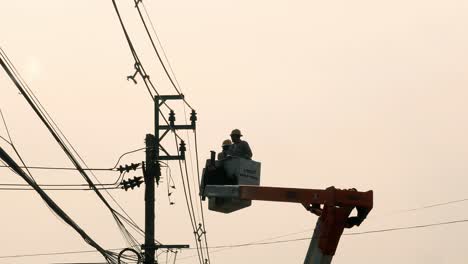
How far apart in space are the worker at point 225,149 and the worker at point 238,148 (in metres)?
0.09

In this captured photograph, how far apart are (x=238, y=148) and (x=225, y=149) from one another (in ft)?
1.27

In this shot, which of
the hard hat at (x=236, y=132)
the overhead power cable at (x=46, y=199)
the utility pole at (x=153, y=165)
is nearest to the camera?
the overhead power cable at (x=46, y=199)

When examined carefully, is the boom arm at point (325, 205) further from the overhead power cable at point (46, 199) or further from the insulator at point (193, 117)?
the insulator at point (193, 117)

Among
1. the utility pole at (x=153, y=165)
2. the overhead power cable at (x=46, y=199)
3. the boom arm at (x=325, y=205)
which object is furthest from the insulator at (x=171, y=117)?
the boom arm at (x=325, y=205)

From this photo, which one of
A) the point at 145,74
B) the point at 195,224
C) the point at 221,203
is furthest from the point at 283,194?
the point at 195,224

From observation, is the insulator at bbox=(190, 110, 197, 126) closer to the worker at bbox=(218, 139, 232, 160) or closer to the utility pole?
the utility pole

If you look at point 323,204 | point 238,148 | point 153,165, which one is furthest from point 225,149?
point 153,165

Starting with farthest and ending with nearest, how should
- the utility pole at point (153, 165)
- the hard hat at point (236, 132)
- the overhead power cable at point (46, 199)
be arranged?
the utility pole at point (153, 165) → the hard hat at point (236, 132) → the overhead power cable at point (46, 199)

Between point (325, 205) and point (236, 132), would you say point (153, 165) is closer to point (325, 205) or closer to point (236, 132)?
point (236, 132)

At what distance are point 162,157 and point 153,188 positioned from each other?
99cm

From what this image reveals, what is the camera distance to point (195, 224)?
3659cm

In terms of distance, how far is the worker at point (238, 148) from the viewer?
21703 mm

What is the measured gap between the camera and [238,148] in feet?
71.3

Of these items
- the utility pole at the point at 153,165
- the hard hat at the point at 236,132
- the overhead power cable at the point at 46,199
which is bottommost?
the overhead power cable at the point at 46,199
